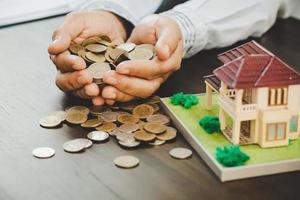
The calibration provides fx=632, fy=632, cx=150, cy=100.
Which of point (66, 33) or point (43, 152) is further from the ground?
point (66, 33)

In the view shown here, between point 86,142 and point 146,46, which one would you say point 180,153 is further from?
point 146,46

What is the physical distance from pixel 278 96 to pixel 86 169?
28 cm

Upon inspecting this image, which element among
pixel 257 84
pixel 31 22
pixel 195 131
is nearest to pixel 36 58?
pixel 31 22

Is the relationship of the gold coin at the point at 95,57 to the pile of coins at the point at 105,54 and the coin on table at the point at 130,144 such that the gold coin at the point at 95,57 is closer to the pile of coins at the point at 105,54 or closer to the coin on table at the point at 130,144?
the pile of coins at the point at 105,54

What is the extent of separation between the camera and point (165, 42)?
1.04m

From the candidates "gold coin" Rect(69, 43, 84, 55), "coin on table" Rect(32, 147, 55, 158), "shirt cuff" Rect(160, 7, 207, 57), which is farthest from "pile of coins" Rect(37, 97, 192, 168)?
"shirt cuff" Rect(160, 7, 207, 57)

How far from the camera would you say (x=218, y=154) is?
2.72 ft

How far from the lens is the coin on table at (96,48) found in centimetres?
107

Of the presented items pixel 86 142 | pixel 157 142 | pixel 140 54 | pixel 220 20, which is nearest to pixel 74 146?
pixel 86 142

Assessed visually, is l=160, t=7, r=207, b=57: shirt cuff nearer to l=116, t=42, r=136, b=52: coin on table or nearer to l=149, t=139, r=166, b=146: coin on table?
l=116, t=42, r=136, b=52: coin on table

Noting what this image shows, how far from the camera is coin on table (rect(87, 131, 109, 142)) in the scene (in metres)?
0.93

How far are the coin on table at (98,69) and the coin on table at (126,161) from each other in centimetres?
19

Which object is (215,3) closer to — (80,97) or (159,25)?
(159,25)

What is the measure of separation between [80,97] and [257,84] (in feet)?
1.14
